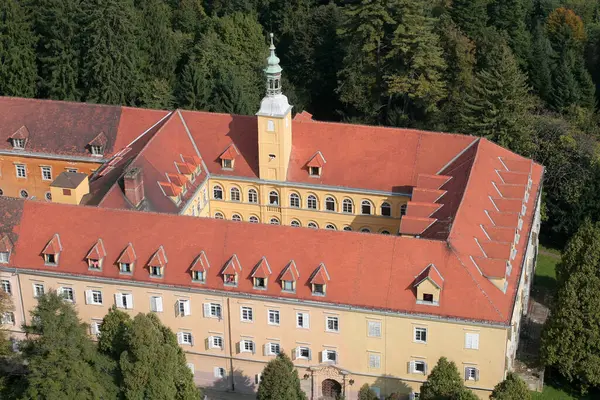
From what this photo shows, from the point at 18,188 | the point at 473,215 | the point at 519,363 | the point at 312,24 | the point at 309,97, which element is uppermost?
the point at 312,24

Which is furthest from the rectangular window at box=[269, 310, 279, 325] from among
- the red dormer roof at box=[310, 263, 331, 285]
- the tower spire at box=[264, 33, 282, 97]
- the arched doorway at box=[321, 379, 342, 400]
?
the tower spire at box=[264, 33, 282, 97]

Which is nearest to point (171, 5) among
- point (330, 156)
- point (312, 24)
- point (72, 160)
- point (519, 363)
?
point (312, 24)

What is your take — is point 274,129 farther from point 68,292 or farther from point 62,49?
point 62,49

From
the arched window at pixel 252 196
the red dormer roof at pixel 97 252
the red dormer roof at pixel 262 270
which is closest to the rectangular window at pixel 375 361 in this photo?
the red dormer roof at pixel 262 270

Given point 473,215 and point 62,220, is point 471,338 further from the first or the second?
point 62,220

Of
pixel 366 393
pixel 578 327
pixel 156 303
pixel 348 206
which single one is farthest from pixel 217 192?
pixel 578 327

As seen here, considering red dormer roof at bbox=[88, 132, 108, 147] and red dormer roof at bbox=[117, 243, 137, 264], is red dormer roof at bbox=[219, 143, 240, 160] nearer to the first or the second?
red dormer roof at bbox=[88, 132, 108, 147]

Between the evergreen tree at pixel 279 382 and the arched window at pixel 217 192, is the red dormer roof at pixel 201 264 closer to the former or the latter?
the evergreen tree at pixel 279 382
